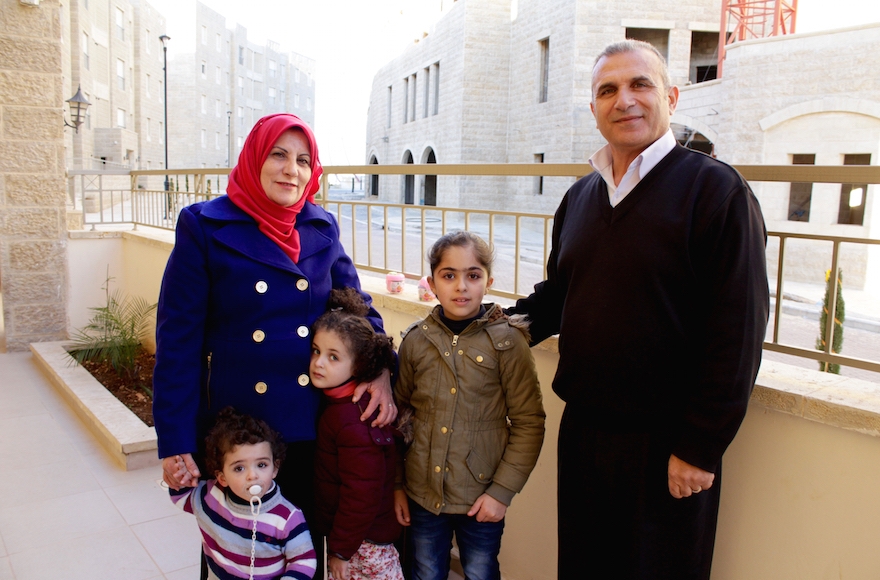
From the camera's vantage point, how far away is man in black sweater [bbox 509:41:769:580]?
156 cm

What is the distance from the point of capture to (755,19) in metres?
21.3

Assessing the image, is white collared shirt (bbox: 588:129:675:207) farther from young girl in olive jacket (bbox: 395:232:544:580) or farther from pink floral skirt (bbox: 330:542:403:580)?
pink floral skirt (bbox: 330:542:403:580)

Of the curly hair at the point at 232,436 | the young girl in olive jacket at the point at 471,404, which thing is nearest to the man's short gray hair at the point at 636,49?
the young girl in olive jacket at the point at 471,404

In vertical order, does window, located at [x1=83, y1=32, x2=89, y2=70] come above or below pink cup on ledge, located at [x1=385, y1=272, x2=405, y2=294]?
above

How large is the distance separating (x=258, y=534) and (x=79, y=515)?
6.77 feet

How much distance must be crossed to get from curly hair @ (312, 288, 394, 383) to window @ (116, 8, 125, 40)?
1288 inches

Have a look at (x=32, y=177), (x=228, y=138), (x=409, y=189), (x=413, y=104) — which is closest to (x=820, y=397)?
(x=32, y=177)

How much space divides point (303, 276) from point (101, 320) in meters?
5.47

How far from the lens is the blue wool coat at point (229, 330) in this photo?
Result: 1883 mm

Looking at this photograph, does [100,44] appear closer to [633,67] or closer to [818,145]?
[818,145]

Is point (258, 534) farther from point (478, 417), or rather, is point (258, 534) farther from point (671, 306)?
point (671, 306)

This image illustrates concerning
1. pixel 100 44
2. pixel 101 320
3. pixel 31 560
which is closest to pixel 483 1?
pixel 100 44

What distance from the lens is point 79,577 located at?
2.88 meters

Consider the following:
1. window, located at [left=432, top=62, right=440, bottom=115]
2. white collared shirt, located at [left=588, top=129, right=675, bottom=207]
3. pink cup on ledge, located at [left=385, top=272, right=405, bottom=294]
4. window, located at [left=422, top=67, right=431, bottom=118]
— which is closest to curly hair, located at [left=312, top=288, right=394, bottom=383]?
white collared shirt, located at [left=588, top=129, right=675, bottom=207]
